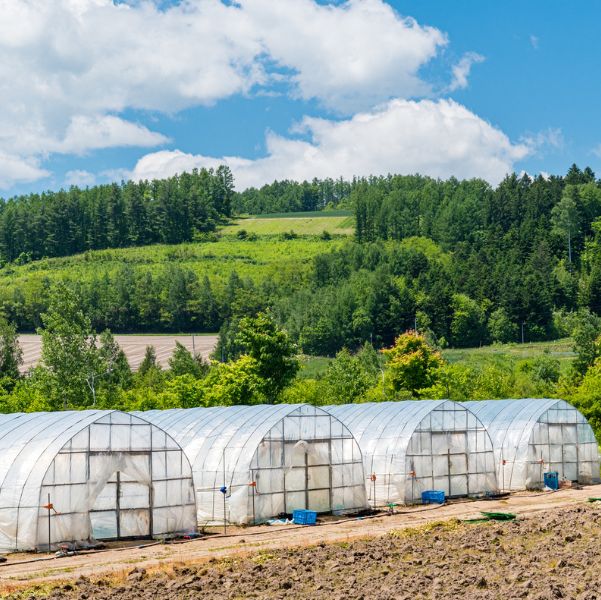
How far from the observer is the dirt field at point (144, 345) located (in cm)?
12756

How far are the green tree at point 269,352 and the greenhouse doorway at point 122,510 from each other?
3545 centimetres

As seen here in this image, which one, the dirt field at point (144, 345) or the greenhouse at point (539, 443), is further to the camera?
the dirt field at point (144, 345)

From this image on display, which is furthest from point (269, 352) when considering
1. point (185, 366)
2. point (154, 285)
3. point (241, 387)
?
point (154, 285)

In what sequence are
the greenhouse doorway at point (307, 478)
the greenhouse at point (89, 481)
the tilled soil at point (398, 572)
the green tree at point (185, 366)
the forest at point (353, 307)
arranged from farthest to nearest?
the green tree at point (185, 366) < the forest at point (353, 307) < the greenhouse doorway at point (307, 478) < the greenhouse at point (89, 481) < the tilled soil at point (398, 572)

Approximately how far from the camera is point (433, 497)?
126 feet

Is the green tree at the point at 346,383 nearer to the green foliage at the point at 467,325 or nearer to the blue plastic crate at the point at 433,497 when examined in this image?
the blue plastic crate at the point at 433,497

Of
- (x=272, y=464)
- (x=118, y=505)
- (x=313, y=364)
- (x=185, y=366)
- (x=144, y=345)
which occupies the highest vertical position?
(x=144, y=345)

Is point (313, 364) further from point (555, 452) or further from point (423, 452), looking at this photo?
point (423, 452)

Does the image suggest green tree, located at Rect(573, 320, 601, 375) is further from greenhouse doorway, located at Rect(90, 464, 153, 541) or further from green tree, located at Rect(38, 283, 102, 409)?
greenhouse doorway, located at Rect(90, 464, 153, 541)

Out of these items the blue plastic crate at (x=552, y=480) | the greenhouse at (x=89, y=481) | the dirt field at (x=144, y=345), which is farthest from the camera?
the dirt field at (x=144, y=345)

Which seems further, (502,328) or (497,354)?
(502,328)

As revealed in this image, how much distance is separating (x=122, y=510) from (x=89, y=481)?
5.44ft

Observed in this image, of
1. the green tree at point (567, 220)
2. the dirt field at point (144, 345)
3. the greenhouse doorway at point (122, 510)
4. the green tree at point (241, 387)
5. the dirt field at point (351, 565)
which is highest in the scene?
the green tree at point (567, 220)

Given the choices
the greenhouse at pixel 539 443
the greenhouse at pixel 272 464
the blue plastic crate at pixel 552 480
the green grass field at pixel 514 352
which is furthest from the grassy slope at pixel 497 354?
the greenhouse at pixel 272 464
